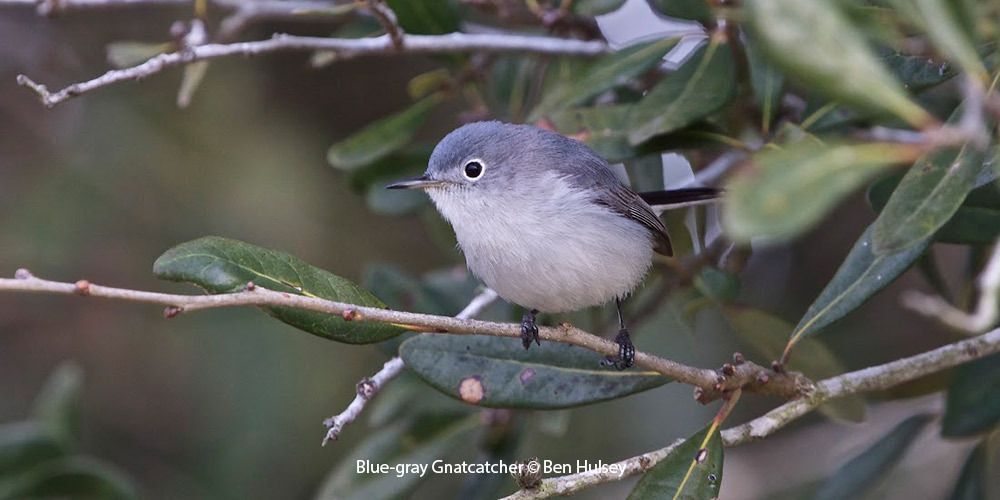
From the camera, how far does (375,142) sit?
345 centimetres

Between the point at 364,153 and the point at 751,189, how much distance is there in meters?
2.28

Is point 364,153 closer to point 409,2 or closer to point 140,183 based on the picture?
point 409,2

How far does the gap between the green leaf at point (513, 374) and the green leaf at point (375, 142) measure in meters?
0.98

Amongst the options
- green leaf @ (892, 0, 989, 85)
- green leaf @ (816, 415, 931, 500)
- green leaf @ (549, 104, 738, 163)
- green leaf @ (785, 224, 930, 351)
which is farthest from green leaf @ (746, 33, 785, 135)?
green leaf @ (892, 0, 989, 85)

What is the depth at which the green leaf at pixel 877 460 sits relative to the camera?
10.3ft

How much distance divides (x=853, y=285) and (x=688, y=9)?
955 mm

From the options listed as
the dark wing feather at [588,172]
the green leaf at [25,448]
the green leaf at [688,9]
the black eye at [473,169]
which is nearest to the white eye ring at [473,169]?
the black eye at [473,169]

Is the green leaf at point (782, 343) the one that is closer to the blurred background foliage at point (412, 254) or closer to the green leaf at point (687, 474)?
the blurred background foliage at point (412, 254)

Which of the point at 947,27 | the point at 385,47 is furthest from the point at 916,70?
the point at 385,47

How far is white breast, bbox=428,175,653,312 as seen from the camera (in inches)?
116

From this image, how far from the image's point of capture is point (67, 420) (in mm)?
3490

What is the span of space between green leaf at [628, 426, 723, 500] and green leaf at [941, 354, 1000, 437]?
101 centimetres

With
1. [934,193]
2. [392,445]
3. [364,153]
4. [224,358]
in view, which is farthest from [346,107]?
[934,193]

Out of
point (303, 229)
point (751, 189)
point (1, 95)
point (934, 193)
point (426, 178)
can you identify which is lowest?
point (934, 193)
